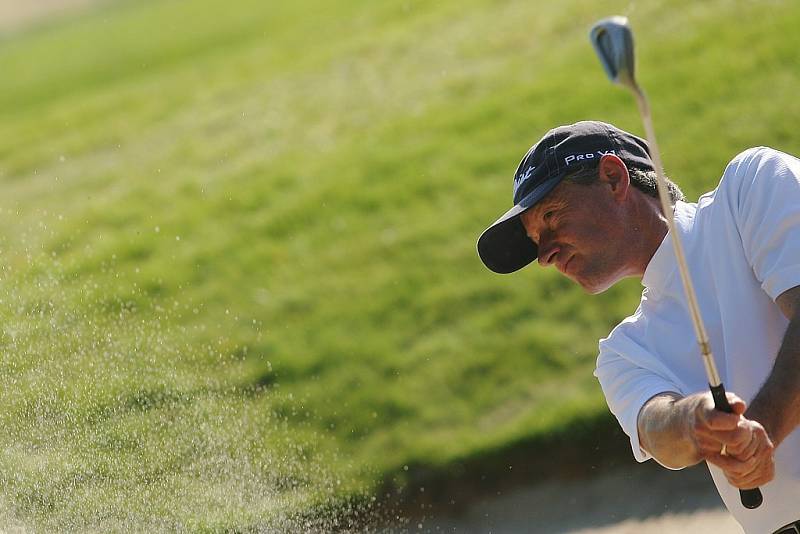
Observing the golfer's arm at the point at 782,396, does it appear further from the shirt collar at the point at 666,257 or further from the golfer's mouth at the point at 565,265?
the golfer's mouth at the point at 565,265

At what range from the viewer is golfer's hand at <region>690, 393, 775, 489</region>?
189 centimetres

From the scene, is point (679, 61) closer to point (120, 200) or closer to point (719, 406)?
point (120, 200)

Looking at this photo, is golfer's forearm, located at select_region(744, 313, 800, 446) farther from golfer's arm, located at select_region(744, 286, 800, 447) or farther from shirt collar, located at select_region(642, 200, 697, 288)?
shirt collar, located at select_region(642, 200, 697, 288)

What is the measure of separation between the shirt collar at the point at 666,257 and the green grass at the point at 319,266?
214 cm

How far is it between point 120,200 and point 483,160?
267 cm

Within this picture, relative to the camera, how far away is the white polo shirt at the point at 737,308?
7.13 feet

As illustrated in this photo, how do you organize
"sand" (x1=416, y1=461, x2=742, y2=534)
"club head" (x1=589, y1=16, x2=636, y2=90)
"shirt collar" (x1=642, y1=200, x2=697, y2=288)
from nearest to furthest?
"club head" (x1=589, y1=16, x2=636, y2=90), "shirt collar" (x1=642, y1=200, x2=697, y2=288), "sand" (x1=416, y1=461, x2=742, y2=534)

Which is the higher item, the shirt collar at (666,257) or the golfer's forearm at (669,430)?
the shirt collar at (666,257)

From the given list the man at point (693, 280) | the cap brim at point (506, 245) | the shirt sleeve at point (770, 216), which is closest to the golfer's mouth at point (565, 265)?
the man at point (693, 280)

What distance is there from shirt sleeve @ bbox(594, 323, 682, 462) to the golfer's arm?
0.25 m

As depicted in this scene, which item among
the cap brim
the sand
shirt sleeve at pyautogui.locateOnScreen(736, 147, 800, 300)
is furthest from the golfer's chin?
the sand

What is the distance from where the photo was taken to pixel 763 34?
7.75 meters

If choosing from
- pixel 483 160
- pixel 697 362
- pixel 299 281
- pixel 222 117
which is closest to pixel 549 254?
pixel 697 362

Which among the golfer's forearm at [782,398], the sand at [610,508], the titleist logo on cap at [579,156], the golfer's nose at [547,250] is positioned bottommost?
the sand at [610,508]
